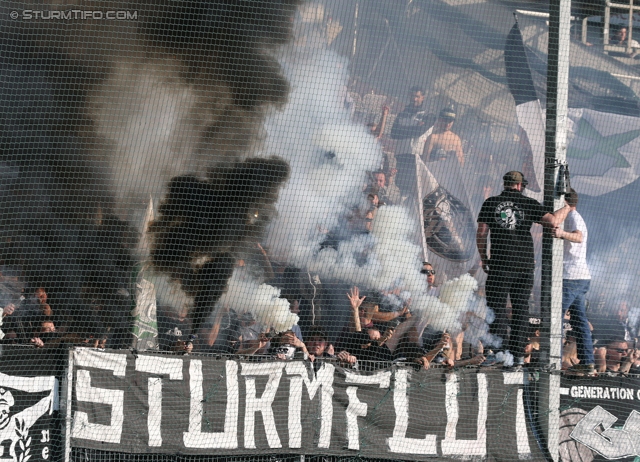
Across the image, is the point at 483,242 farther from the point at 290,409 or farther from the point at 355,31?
the point at 355,31

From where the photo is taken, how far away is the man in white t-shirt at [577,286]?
7703 mm

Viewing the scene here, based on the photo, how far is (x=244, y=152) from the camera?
1099 cm

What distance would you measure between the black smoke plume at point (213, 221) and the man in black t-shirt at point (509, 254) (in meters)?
3.14

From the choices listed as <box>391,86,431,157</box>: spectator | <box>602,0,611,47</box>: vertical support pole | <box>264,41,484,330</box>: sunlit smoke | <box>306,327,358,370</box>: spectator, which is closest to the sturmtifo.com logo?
<box>264,41,484,330</box>: sunlit smoke

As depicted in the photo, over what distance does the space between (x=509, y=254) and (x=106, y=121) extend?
606cm

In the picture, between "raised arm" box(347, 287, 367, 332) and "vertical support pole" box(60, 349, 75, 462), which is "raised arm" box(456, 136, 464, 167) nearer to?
"raised arm" box(347, 287, 367, 332)

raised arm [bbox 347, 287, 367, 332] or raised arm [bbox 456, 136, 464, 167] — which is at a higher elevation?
raised arm [bbox 456, 136, 464, 167]

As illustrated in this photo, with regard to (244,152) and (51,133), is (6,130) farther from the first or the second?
(244,152)

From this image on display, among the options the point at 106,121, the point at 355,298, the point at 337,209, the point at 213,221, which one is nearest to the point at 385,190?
the point at 337,209

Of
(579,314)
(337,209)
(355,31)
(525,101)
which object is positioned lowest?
(579,314)

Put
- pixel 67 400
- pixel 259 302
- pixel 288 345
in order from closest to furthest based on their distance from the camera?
1. pixel 67 400
2. pixel 288 345
3. pixel 259 302

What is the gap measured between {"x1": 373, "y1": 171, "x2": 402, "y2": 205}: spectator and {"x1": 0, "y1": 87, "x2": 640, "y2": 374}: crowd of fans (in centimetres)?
1

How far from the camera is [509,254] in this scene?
7.42 m

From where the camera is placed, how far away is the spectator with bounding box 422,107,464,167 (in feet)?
32.8
